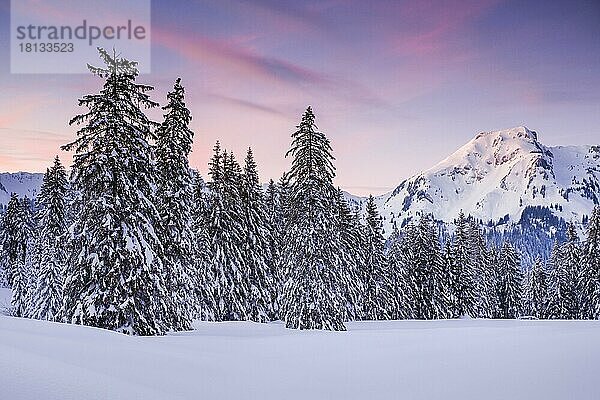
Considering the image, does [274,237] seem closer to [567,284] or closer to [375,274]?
[375,274]

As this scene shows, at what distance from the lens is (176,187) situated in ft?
70.8

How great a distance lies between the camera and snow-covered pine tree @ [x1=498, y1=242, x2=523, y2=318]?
5469cm

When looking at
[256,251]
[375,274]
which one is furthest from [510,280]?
[256,251]

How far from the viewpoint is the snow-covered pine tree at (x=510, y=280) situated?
54.7m

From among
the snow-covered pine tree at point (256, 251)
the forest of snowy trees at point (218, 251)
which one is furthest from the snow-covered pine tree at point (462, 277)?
the snow-covered pine tree at point (256, 251)

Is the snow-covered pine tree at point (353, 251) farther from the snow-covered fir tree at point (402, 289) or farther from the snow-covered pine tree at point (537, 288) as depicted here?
the snow-covered pine tree at point (537, 288)

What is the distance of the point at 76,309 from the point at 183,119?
10367 millimetres

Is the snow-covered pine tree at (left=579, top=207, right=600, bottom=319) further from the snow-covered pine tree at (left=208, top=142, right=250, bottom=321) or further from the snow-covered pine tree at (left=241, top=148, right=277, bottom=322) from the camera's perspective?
the snow-covered pine tree at (left=208, top=142, right=250, bottom=321)

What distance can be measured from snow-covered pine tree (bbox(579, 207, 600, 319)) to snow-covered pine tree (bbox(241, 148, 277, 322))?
27.5 m

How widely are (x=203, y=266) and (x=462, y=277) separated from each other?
29.0m

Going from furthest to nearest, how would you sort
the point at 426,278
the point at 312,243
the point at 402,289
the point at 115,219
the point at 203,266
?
the point at 402,289 → the point at 426,278 → the point at 203,266 → the point at 312,243 → the point at 115,219

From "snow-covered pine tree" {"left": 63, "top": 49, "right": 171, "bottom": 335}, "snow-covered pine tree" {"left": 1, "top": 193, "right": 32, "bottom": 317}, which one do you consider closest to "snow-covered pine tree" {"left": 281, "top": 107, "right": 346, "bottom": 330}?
Answer: "snow-covered pine tree" {"left": 63, "top": 49, "right": 171, "bottom": 335}

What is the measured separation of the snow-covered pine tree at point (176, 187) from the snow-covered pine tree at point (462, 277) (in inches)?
1178

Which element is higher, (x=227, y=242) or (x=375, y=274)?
(x=227, y=242)
